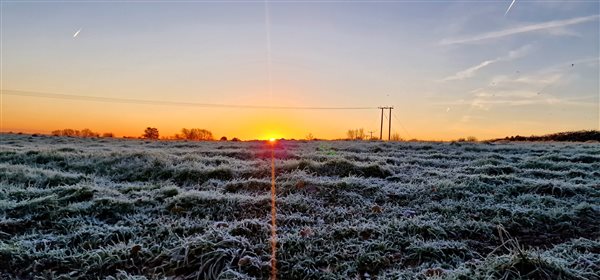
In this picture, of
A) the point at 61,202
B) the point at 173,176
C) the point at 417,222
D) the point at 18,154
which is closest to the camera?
the point at 417,222

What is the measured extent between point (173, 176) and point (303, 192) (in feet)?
11.4

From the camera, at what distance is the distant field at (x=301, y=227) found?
4059mm

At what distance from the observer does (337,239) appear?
4.84 metres

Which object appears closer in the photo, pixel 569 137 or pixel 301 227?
pixel 301 227

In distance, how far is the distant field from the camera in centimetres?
406

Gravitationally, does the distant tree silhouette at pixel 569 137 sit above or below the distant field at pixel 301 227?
above

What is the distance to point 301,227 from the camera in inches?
209

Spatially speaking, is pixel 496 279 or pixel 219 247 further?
pixel 219 247

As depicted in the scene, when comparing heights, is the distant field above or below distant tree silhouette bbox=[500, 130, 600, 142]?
below

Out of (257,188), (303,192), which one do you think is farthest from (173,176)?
(303,192)

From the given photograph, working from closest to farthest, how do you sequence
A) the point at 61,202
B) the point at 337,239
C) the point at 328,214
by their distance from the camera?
the point at 337,239 → the point at 328,214 → the point at 61,202

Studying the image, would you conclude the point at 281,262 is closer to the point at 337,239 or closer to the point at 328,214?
the point at 337,239

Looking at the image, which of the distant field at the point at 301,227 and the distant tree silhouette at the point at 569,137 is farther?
the distant tree silhouette at the point at 569,137

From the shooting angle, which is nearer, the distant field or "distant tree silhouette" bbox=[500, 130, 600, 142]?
the distant field
